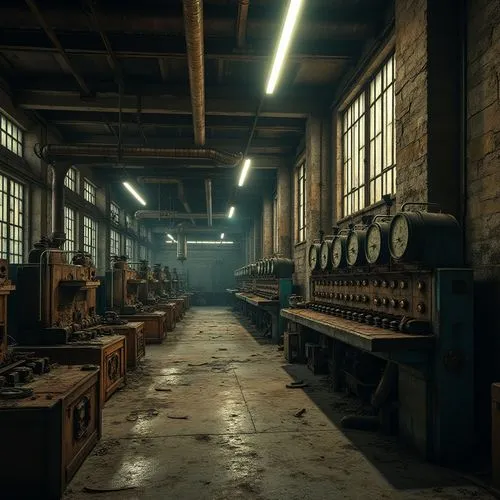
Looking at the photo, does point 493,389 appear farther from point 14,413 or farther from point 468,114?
point 14,413

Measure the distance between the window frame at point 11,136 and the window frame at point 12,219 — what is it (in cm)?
68

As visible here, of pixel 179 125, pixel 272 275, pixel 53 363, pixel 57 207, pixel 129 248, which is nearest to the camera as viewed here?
pixel 53 363

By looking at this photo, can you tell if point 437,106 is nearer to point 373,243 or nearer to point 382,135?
point 373,243

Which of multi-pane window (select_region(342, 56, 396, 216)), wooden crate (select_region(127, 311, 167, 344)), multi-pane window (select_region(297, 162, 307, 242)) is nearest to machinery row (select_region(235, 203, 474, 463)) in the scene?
multi-pane window (select_region(342, 56, 396, 216))

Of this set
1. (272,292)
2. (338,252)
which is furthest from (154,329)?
(338,252)

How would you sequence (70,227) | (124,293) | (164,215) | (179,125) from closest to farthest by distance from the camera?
1. (124,293)
2. (179,125)
3. (70,227)
4. (164,215)

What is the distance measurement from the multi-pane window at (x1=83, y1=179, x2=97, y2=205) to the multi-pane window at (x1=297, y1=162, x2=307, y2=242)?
21.9 ft

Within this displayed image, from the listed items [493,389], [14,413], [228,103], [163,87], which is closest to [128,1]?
[163,87]

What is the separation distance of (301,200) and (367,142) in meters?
5.22

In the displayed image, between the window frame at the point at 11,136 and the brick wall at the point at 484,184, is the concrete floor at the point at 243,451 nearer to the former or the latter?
the brick wall at the point at 484,184

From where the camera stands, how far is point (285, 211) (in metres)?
14.7

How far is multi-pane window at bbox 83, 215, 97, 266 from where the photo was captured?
599 inches

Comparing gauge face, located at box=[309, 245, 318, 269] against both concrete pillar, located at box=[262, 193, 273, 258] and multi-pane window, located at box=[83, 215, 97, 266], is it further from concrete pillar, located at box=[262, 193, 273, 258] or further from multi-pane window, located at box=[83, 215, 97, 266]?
concrete pillar, located at box=[262, 193, 273, 258]

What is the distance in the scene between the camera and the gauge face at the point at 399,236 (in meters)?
4.39
